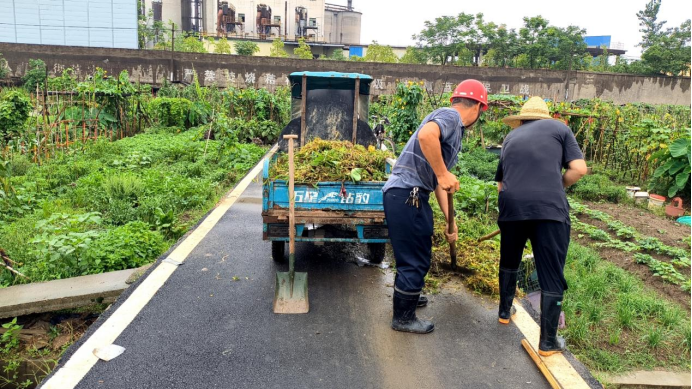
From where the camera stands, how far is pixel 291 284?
4.52 m

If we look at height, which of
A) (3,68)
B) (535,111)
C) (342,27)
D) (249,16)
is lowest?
(535,111)

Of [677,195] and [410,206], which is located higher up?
[410,206]

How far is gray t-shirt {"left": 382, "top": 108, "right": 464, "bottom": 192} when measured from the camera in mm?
3748

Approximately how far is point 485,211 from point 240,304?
461 centimetres

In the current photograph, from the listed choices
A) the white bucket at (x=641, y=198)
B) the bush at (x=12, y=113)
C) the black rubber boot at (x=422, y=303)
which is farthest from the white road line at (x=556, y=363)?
the bush at (x=12, y=113)

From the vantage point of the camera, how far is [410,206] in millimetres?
3791

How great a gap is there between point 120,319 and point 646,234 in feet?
24.2

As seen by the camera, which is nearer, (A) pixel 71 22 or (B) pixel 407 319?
(B) pixel 407 319

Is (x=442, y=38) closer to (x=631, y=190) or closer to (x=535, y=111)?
(x=631, y=190)

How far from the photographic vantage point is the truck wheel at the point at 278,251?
5.49 m

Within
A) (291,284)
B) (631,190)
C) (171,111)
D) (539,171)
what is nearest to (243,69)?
(171,111)

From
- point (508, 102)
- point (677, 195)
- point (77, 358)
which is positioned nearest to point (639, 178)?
point (677, 195)

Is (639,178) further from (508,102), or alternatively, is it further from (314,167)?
(314,167)

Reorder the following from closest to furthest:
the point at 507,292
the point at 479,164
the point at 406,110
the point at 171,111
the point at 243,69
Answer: the point at 507,292
the point at 479,164
the point at 406,110
the point at 171,111
the point at 243,69
